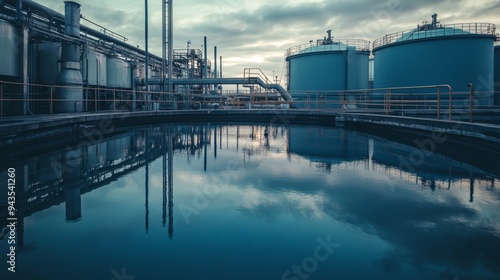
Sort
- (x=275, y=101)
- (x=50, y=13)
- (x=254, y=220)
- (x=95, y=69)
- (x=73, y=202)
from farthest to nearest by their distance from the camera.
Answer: (x=275, y=101) < (x=95, y=69) < (x=50, y=13) < (x=73, y=202) < (x=254, y=220)

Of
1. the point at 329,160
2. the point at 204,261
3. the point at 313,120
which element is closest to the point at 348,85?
the point at 313,120

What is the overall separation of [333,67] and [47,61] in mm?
17807

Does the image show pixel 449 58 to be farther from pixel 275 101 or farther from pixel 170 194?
pixel 170 194

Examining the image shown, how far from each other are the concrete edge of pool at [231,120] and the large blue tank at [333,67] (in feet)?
18.6

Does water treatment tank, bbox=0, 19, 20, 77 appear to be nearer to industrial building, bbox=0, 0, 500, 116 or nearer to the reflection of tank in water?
industrial building, bbox=0, 0, 500, 116

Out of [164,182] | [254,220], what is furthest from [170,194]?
[254,220]

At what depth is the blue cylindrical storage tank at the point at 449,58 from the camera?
1975 centimetres

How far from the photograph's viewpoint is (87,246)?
2924 mm

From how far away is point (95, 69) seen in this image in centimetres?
1892

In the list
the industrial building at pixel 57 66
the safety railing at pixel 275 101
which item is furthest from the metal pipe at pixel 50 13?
the safety railing at pixel 275 101

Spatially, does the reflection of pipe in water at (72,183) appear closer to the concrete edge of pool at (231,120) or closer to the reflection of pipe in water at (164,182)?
the reflection of pipe in water at (164,182)

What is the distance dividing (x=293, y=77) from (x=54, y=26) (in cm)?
1675

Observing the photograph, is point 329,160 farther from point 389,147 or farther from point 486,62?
point 486,62

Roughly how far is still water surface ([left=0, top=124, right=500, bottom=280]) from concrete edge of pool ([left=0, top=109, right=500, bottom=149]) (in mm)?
1423
